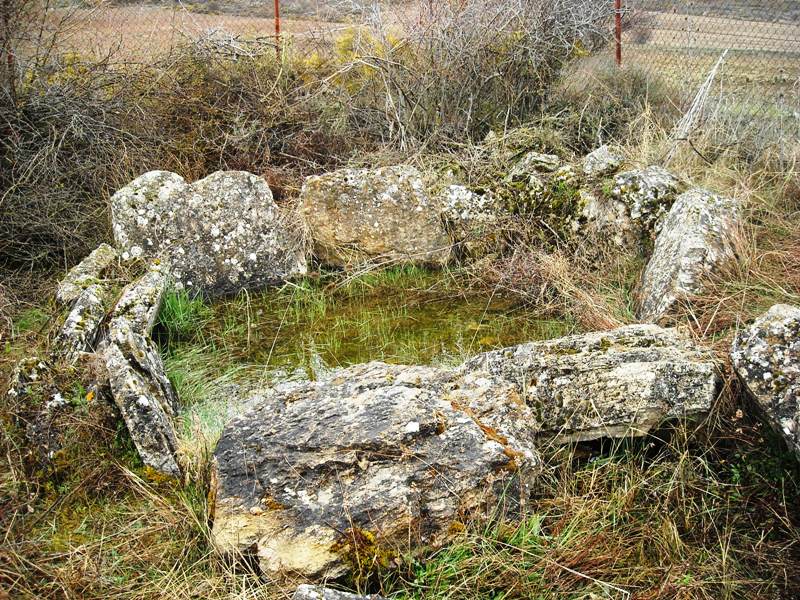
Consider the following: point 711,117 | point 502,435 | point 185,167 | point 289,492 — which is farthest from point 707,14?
point 289,492

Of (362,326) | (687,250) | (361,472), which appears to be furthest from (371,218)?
(361,472)

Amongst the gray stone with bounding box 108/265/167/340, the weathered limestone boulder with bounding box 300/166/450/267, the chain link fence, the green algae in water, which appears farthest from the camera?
the chain link fence

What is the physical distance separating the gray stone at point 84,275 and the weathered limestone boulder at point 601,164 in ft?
→ 11.7

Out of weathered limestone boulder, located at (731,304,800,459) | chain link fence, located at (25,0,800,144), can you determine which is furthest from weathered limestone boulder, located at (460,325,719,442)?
chain link fence, located at (25,0,800,144)

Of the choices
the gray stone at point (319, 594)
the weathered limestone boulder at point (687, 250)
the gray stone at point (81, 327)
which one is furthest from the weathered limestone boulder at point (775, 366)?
the gray stone at point (81, 327)

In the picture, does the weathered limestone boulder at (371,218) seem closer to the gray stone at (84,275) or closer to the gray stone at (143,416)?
the gray stone at (84,275)

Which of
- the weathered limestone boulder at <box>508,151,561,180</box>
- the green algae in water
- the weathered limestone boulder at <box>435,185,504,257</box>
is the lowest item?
the green algae in water

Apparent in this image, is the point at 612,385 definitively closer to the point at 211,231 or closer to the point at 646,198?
the point at 646,198

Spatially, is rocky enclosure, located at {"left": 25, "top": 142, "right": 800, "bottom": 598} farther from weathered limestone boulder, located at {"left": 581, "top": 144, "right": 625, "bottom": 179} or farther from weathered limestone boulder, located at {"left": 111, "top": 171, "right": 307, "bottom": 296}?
weathered limestone boulder, located at {"left": 581, "top": 144, "right": 625, "bottom": 179}

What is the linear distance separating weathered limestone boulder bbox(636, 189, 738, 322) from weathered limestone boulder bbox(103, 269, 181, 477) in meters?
2.77

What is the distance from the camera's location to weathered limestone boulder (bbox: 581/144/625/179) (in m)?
5.75

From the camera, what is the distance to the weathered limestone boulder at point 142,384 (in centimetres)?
328

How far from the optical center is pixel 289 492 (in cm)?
280

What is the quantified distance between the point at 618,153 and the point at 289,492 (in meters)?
4.60
